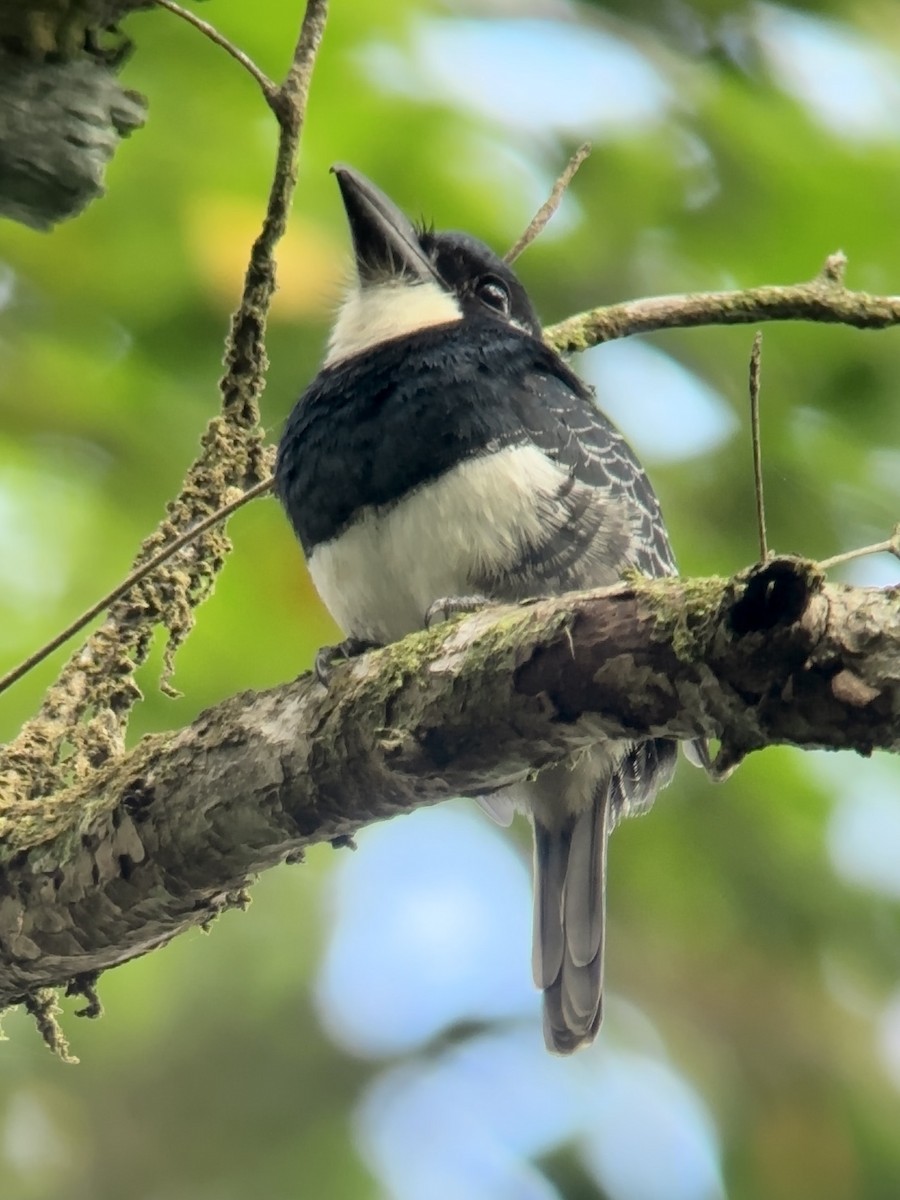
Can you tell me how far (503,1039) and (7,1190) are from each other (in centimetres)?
134

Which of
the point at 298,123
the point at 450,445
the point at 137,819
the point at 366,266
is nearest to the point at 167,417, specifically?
the point at 366,266

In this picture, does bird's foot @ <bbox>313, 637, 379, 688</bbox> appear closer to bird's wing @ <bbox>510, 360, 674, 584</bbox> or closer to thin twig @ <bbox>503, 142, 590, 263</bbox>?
bird's wing @ <bbox>510, 360, 674, 584</bbox>

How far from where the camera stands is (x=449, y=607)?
2.33 metres

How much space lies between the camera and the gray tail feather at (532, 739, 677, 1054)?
8.61 feet

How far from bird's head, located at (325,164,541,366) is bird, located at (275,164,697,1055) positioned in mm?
12

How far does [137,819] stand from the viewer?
73.9 inches

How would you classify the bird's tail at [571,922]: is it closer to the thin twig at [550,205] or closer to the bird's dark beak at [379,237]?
the thin twig at [550,205]

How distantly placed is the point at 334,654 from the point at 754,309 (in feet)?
2.83

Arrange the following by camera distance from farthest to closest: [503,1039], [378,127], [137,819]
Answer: [503,1039] → [378,127] → [137,819]

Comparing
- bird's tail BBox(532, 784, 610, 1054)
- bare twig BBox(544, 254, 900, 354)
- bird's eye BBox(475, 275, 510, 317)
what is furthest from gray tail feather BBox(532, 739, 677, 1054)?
bird's eye BBox(475, 275, 510, 317)

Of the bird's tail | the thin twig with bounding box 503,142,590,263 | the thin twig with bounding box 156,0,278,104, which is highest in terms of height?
the thin twig with bounding box 156,0,278,104

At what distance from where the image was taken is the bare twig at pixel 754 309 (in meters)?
2.40

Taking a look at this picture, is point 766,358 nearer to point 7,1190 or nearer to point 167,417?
point 167,417

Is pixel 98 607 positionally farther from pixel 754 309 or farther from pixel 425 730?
pixel 754 309
